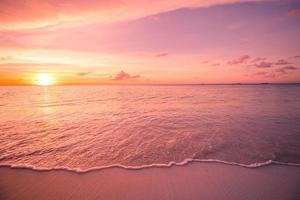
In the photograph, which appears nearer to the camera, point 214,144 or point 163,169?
point 163,169

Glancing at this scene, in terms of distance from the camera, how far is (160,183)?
4277 millimetres

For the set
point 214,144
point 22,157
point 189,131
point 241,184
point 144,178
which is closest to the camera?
point 241,184

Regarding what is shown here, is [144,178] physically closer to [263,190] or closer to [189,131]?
[263,190]

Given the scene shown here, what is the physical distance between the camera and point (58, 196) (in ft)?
12.5

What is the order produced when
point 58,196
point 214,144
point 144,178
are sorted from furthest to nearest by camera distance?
point 214,144 → point 144,178 → point 58,196

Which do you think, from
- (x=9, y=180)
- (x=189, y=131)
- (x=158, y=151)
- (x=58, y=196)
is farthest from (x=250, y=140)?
(x=9, y=180)

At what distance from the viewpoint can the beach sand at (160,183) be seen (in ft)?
12.6

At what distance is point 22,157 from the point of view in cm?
567

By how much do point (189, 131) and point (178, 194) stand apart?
5.06 m

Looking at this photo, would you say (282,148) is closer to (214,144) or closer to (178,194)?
(214,144)

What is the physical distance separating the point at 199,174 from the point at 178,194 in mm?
1172

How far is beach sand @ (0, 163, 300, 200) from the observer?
12.6ft

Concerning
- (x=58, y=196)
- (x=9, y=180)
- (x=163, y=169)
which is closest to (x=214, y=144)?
(x=163, y=169)

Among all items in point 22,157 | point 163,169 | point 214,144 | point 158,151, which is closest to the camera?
point 163,169
